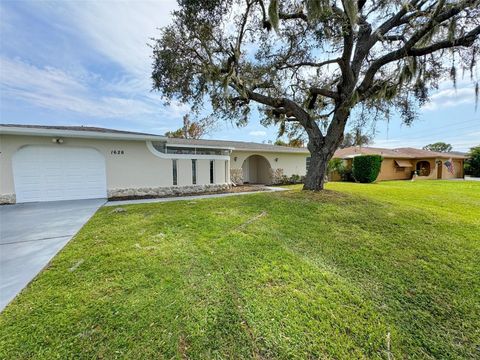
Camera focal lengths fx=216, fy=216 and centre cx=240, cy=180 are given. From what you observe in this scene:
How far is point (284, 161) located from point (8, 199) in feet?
52.5

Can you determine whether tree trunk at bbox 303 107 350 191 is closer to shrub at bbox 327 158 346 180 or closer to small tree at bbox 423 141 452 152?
shrub at bbox 327 158 346 180

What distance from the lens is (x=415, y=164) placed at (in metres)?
25.1

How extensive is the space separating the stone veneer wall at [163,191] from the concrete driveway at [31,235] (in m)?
1.59

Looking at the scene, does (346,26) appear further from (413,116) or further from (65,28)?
(65,28)

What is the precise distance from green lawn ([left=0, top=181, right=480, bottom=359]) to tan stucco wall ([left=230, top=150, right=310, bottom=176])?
10897mm

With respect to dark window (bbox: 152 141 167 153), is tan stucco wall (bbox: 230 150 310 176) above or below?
below

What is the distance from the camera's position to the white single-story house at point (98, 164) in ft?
27.8

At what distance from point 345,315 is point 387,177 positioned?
24.6 metres

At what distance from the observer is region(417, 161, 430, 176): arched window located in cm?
2504

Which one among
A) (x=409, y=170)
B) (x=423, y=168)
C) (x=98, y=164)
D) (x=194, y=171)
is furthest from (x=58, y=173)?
(x=423, y=168)

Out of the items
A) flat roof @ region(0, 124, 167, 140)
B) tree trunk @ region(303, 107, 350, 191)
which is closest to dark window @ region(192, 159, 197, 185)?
flat roof @ region(0, 124, 167, 140)

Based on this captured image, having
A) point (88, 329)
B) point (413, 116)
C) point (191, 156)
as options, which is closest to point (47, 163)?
point (191, 156)

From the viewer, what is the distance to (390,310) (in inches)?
105

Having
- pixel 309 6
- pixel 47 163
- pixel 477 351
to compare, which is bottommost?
pixel 477 351
